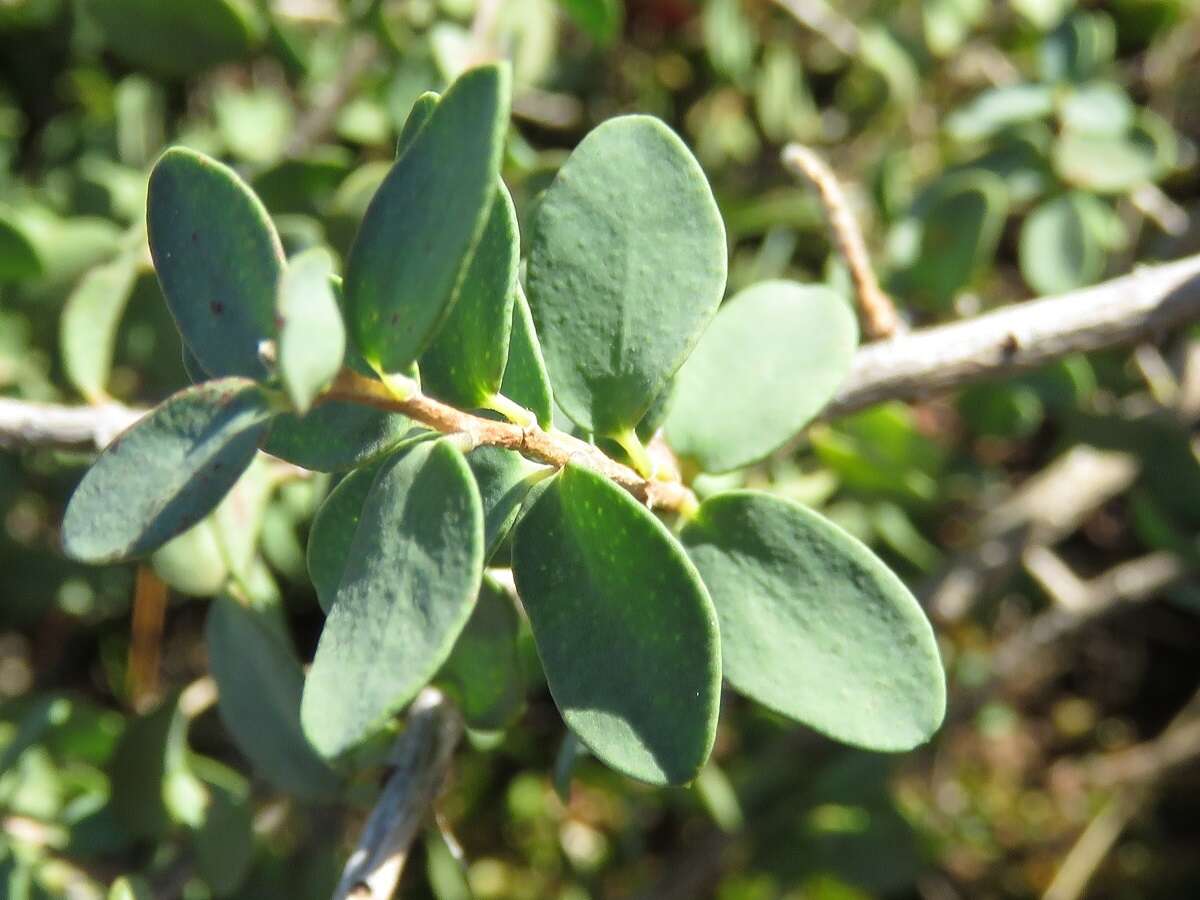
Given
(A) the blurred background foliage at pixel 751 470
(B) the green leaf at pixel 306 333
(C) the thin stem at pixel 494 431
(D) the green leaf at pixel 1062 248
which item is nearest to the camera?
(B) the green leaf at pixel 306 333

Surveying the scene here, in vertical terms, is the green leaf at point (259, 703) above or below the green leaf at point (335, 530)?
below

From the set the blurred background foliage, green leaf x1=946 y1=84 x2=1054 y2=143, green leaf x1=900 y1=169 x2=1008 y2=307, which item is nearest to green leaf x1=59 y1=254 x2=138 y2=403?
the blurred background foliage

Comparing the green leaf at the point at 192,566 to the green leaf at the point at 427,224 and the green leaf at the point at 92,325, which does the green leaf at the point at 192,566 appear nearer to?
the green leaf at the point at 92,325

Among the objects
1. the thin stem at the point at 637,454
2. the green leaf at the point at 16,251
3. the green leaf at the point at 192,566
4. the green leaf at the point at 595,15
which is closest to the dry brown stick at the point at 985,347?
the green leaf at the point at 192,566

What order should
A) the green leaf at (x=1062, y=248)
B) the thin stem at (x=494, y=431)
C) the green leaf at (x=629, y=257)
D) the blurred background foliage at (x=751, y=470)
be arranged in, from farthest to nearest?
1. the green leaf at (x=1062, y=248)
2. the blurred background foliage at (x=751, y=470)
3. the green leaf at (x=629, y=257)
4. the thin stem at (x=494, y=431)

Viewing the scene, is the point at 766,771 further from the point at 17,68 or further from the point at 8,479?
the point at 17,68

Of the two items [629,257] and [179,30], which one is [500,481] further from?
[179,30]

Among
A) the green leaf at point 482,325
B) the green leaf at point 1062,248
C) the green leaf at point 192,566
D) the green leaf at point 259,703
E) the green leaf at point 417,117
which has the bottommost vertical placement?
the green leaf at point 259,703

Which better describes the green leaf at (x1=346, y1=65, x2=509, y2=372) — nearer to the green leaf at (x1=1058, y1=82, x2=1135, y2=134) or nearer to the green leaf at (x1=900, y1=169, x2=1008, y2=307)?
the green leaf at (x1=900, y1=169, x2=1008, y2=307)
